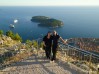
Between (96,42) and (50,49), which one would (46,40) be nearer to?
(50,49)

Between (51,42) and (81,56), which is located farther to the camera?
(81,56)

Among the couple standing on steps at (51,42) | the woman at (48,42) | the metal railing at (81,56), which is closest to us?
the metal railing at (81,56)

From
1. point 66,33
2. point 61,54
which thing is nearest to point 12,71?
point 61,54

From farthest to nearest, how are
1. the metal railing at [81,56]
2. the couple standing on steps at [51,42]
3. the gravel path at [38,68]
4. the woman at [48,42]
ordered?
the woman at [48,42]
the couple standing on steps at [51,42]
the metal railing at [81,56]
the gravel path at [38,68]

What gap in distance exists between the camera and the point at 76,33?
4766 inches

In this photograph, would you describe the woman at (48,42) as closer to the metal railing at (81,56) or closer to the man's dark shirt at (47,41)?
the man's dark shirt at (47,41)

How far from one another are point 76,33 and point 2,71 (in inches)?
4418

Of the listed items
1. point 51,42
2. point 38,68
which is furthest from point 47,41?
point 38,68

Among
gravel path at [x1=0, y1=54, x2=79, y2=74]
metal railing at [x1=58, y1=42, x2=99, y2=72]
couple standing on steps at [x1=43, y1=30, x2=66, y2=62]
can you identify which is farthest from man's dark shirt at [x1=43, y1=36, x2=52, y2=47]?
metal railing at [x1=58, y1=42, x2=99, y2=72]

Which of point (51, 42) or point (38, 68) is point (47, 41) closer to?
point (51, 42)

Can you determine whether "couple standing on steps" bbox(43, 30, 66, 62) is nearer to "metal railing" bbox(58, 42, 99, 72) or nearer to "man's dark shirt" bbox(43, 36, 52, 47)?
"man's dark shirt" bbox(43, 36, 52, 47)

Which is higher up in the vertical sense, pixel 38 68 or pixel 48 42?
pixel 48 42

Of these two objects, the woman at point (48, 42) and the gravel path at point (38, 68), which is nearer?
the gravel path at point (38, 68)

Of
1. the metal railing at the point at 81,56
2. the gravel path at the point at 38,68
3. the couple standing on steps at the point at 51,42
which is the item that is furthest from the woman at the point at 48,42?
the metal railing at the point at 81,56
